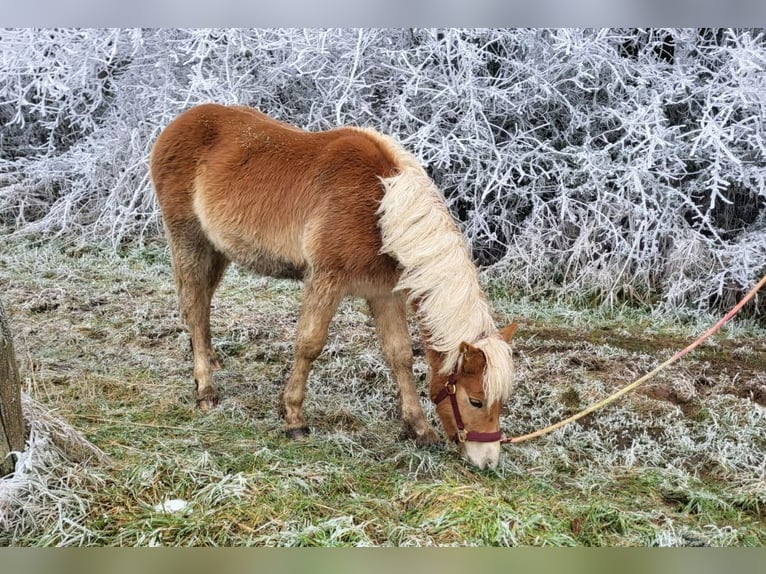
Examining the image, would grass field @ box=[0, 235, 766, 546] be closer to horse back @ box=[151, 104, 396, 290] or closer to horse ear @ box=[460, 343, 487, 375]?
horse ear @ box=[460, 343, 487, 375]

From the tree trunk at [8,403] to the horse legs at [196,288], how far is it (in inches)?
28.7

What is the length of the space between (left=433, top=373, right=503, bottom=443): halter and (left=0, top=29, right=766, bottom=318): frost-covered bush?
2.81 feet

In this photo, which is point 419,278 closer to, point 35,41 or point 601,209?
point 601,209

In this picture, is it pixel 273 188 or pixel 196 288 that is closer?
pixel 273 188

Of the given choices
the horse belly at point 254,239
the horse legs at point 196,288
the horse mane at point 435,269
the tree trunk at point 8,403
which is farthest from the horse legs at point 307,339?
the tree trunk at point 8,403

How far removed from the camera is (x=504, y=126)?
276 cm

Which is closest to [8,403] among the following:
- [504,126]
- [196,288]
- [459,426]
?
[196,288]

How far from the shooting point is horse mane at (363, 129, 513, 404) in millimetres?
1984

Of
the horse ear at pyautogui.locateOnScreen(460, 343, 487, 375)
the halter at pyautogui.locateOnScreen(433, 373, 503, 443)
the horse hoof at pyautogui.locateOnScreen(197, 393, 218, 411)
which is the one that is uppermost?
the horse ear at pyautogui.locateOnScreen(460, 343, 487, 375)

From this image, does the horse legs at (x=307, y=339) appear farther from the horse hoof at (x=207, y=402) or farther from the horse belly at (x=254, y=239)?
the horse hoof at (x=207, y=402)

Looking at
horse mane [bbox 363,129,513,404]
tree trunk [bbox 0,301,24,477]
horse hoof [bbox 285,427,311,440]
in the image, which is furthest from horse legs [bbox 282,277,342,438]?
tree trunk [bbox 0,301,24,477]

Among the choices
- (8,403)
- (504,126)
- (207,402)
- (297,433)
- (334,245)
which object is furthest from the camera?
(504,126)

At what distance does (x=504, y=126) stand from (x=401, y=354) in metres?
1.15

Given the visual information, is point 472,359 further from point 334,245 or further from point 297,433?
point 297,433
